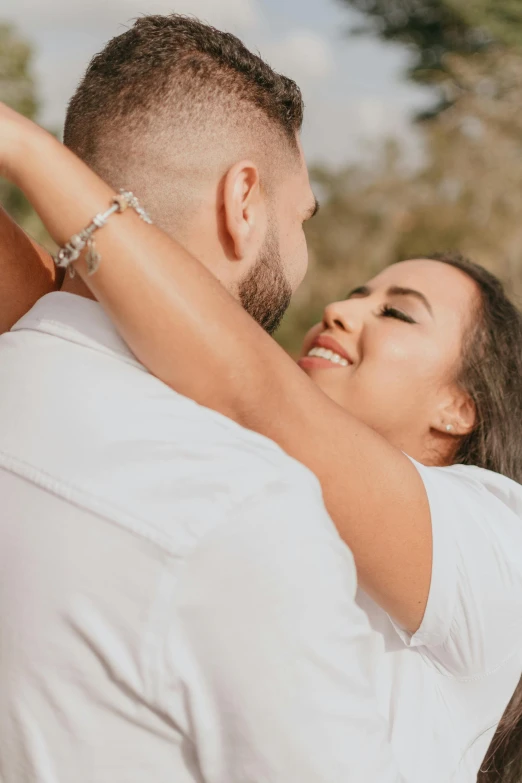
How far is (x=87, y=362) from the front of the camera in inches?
62.6

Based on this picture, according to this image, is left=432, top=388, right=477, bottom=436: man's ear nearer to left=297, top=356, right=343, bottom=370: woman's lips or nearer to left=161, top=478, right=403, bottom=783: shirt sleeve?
left=297, top=356, right=343, bottom=370: woman's lips

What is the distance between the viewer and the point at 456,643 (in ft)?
7.19

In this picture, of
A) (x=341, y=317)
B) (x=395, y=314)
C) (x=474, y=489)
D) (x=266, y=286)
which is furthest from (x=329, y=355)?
(x=266, y=286)

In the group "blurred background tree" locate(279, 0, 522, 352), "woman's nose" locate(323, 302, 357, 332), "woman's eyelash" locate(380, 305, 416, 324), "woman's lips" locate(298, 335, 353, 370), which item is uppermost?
"blurred background tree" locate(279, 0, 522, 352)

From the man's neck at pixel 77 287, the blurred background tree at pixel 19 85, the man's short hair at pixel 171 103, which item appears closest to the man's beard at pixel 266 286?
the man's short hair at pixel 171 103

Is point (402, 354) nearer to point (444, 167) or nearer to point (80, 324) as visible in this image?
point (80, 324)

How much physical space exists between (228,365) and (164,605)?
0.47 meters

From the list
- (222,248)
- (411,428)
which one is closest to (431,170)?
(411,428)

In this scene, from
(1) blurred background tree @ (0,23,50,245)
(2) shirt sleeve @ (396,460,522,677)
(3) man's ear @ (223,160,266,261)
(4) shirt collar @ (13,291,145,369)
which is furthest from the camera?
(1) blurred background tree @ (0,23,50,245)

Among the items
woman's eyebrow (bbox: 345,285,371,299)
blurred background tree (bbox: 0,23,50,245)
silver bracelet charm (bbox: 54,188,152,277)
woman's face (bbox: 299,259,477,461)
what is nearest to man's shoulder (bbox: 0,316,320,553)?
silver bracelet charm (bbox: 54,188,152,277)

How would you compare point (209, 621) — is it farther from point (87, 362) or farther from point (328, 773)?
point (87, 362)

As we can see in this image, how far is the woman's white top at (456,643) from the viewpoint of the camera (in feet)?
6.98

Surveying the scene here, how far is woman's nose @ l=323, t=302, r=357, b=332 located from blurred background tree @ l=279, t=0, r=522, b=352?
1515cm

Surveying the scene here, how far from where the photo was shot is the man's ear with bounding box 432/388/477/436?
10.7 feet
